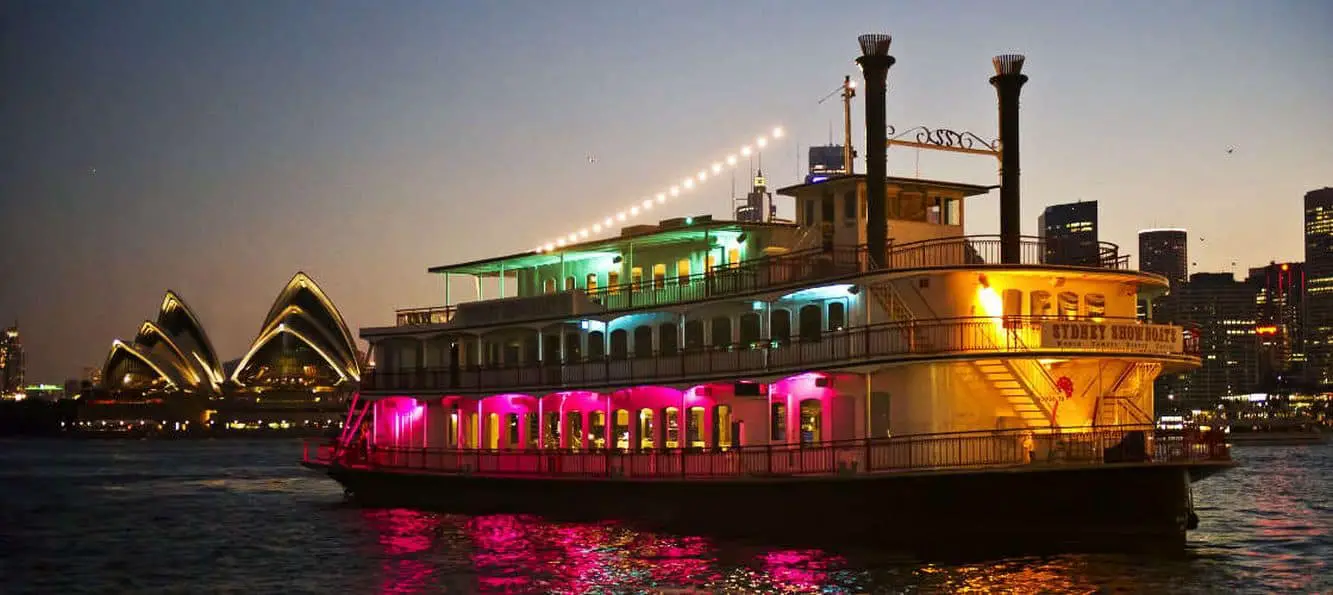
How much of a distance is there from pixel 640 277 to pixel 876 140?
10420mm

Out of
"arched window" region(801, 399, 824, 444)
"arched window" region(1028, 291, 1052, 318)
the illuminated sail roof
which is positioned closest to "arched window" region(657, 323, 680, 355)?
"arched window" region(801, 399, 824, 444)

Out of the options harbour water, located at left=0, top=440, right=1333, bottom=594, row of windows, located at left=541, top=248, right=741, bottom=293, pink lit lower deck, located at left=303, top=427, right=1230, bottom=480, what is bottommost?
harbour water, located at left=0, top=440, right=1333, bottom=594

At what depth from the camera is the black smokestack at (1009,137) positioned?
34.1m

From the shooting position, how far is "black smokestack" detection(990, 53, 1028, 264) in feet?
112

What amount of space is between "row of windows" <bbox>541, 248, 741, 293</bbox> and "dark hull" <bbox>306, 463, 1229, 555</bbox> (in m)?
5.25

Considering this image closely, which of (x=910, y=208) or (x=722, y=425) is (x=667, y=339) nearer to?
(x=722, y=425)

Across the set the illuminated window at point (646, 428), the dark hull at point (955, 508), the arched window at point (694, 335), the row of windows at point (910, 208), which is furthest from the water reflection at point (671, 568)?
the row of windows at point (910, 208)

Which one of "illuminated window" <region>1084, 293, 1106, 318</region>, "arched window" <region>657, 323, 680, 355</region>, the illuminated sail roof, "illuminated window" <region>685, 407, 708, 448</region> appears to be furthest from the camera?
the illuminated sail roof

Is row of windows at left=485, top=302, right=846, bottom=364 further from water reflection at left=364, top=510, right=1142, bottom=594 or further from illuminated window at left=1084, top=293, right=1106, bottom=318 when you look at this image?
illuminated window at left=1084, top=293, right=1106, bottom=318

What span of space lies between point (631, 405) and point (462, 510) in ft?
21.9

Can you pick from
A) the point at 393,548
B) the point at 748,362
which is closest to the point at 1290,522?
the point at 748,362

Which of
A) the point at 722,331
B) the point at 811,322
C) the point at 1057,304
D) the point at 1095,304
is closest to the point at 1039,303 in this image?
the point at 1057,304

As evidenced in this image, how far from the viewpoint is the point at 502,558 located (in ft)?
104

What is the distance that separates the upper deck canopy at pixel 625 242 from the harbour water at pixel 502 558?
22.0ft
